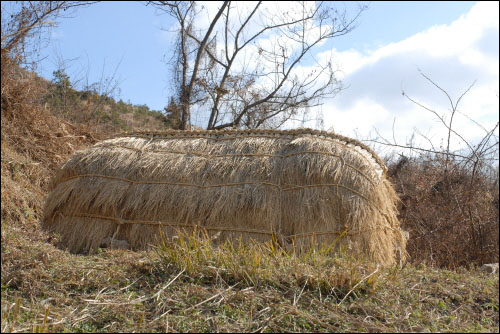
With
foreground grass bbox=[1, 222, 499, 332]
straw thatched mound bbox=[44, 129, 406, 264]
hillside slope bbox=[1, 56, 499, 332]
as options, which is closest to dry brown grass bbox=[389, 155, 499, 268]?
straw thatched mound bbox=[44, 129, 406, 264]

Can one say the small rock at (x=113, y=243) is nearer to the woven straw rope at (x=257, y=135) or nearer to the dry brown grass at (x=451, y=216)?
the woven straw rope at (x=257, y=135)

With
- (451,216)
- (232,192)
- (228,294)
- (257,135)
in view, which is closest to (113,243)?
(232,192)

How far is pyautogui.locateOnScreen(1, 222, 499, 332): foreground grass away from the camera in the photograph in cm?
321

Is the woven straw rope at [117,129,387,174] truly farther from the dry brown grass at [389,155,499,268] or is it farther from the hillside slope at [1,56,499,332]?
the hillside slope at [1,56,499,332]

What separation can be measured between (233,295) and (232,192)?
2.07m

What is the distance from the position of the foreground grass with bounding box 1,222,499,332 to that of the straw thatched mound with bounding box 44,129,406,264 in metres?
0.96

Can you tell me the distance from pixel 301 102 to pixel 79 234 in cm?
708

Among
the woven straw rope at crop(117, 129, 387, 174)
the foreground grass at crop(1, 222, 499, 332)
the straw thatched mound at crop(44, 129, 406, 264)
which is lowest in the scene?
the foreground grass at crop(1, 222, 499, 332)

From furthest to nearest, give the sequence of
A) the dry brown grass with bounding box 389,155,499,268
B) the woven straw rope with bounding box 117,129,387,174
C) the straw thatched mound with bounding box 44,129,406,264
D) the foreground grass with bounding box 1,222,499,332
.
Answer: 1. the dry brown grass with bounding box 389,155,499,268
2. the woven straw rope with bounding box 117,129,387,174
3. the straw thatched mound with bounding box 44,129,406,264
4. the foreground grass with bounding box 1,222,499,332

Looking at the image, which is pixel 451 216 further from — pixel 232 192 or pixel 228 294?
pixel 228 294

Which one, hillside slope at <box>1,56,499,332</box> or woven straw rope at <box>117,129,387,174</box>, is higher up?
woven straw rope at <box>117,129,387,174</box>

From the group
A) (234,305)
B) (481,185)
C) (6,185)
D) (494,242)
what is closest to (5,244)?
(234,305)

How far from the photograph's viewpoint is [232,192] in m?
5.49

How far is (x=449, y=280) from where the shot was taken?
4.05 metres
